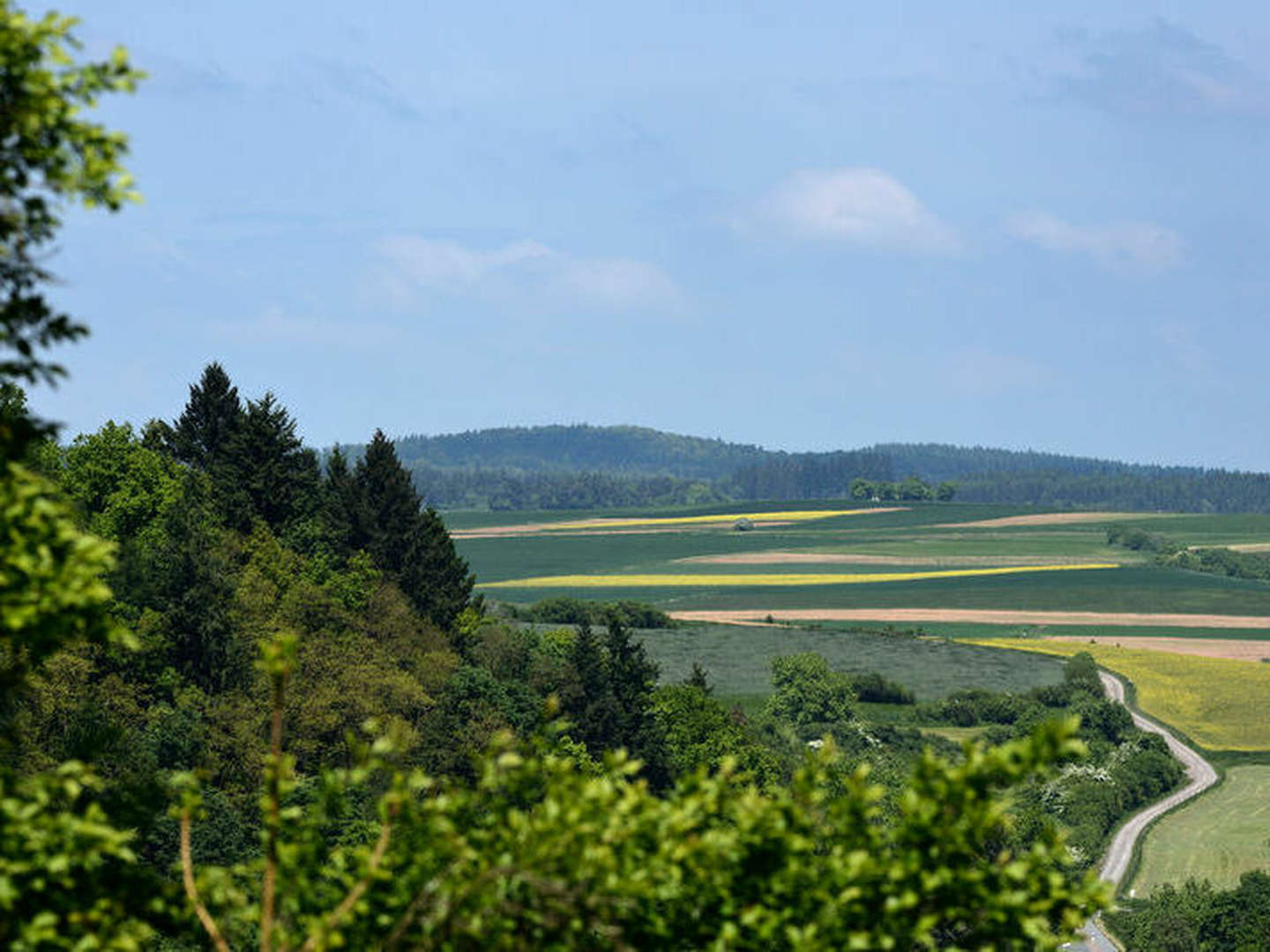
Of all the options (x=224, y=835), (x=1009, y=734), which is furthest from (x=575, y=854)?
(x=1009, y=734)

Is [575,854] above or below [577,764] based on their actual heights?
above

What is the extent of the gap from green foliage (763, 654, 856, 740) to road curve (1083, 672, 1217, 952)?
24.3 m

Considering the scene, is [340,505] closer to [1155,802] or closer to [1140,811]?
[1140,811]

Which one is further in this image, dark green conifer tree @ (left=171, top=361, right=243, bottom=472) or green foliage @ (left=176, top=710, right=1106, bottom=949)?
dark green conifer tree @ (left=171, top=361, right=243, bottom=472)

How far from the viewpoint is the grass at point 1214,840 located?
342 ft

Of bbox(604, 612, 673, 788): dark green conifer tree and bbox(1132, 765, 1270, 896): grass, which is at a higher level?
bbox(604, 612, 673, 788): dark green conifer tree

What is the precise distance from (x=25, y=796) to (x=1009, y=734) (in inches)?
5170

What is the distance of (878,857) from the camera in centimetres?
1422

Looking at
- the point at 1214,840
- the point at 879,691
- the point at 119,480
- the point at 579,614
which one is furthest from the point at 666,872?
the point at 579,614

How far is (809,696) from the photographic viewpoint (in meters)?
146

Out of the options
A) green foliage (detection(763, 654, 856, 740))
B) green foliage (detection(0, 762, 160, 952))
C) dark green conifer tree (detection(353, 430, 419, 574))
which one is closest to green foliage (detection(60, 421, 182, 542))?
dark green conifer tree (detection(353, 430, 419, 574))

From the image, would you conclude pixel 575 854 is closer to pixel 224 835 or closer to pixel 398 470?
pixel 224 835

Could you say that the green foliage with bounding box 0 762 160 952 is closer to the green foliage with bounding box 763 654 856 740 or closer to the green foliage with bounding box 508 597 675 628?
the green foliage with bounding box 763 654 856 740

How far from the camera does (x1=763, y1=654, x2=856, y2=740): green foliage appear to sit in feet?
472
